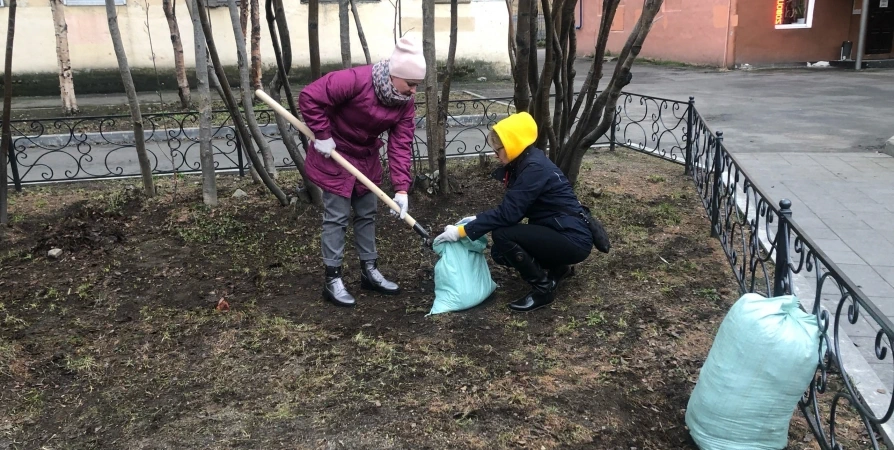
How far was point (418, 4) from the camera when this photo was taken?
13.5 m

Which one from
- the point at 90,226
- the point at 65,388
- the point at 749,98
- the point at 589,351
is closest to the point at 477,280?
the point at 589,351

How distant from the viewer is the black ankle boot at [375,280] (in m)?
3.92

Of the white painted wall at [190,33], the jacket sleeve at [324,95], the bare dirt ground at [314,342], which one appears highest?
the white painted wall at [190,33]

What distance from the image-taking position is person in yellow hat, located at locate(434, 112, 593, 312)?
3.41 m

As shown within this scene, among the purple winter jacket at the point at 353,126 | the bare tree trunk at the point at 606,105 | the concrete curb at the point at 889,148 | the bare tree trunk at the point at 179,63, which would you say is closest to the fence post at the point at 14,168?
the bare tree trunk at the point at 179,63

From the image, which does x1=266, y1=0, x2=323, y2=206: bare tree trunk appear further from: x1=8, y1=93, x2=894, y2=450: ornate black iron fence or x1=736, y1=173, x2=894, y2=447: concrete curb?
x1=736, y1=173, x2=894, y2=447: concrete curb

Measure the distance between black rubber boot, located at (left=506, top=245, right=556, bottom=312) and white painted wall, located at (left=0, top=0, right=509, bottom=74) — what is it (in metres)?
10.5

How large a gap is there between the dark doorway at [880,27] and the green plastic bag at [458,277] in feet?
59.2

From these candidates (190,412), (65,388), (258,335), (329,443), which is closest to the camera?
(329,443)

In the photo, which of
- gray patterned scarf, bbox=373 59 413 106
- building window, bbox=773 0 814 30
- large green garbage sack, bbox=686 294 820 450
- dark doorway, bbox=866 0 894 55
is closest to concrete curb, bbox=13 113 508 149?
gray patterned scarf, bbox=373 59 413 106

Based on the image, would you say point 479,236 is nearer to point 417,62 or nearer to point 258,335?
point 417,62

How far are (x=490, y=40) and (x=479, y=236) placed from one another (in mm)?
11560

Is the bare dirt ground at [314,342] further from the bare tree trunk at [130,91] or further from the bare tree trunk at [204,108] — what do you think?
the bare tree trunk at [130,91]

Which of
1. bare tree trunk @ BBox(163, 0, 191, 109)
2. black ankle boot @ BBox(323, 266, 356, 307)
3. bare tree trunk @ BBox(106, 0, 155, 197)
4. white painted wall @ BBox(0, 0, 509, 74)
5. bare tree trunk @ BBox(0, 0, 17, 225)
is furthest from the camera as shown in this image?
white painted wall @ BBox(0, 0, 509, 74)
